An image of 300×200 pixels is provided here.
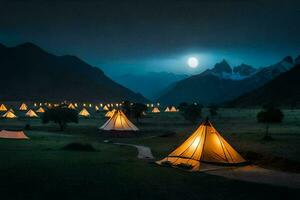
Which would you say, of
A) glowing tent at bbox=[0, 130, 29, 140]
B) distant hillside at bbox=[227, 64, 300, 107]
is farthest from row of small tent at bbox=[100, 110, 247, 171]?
distant hillside at bbox=[227, 64, 300, 107]

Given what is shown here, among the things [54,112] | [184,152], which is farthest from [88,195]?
[54,112]

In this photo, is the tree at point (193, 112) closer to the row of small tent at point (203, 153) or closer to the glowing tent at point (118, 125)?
the glowing tent at point (118, 125)

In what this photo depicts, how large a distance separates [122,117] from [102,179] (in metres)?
30.5

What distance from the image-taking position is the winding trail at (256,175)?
15.0 metres

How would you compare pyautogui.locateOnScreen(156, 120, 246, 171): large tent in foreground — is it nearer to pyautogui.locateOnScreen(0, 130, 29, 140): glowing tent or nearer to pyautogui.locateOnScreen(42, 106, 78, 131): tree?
pyautogui.locateOnScreen(0, 130, 29, 140): glowing tent

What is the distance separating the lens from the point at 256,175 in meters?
16.7

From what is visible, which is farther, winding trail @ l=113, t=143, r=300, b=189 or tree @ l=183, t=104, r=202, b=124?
tree @ l=183, t=104, r=202, b=124

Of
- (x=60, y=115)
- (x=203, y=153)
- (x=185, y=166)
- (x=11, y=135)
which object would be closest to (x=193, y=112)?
(x=60, y=115)

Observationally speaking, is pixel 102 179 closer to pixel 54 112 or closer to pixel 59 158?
pixel 59 158

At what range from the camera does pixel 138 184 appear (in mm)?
14250

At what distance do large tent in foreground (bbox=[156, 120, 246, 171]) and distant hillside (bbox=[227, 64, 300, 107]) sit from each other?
116486mm

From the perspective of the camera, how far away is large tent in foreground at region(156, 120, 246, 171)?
1884cm

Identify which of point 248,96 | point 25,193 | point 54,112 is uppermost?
point 248,96

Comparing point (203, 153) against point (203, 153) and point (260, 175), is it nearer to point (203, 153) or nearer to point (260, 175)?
point (203, 153)
